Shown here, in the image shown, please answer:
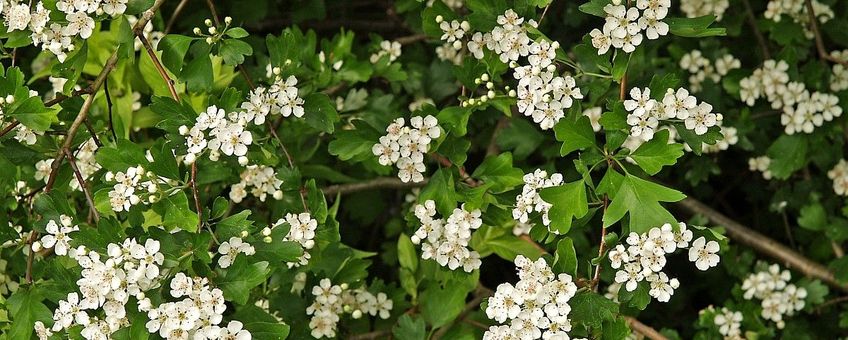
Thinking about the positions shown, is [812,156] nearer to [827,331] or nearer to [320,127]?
[827,331]

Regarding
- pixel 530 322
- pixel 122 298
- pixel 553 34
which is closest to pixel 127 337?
pixel 122 298

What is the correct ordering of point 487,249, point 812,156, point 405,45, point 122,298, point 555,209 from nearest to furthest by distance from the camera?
point 122,298 → point 555,209 → point 487,249 → point 812,156 → point 405,45

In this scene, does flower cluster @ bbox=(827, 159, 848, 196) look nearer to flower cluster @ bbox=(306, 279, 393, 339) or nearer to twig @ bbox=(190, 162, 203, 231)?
flower cluster @ bbox=(306, 279, 393, 339)

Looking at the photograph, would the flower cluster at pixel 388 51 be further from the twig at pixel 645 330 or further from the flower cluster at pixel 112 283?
the flower cluster at pixel 112 283

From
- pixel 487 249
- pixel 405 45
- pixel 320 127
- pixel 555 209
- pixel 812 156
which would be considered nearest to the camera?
pixel 555 209

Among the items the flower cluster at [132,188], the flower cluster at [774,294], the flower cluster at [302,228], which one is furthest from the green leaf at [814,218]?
the flower cluster at [132,188]

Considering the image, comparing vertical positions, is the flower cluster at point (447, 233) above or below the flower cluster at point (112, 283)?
below
